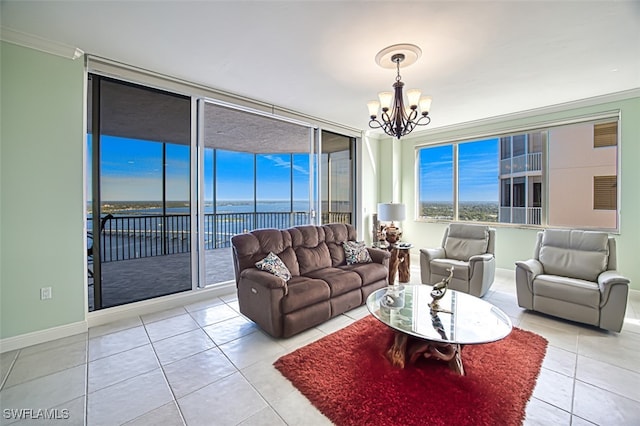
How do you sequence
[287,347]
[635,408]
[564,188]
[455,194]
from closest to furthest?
[635,408] < [287,347] < [564,188] < [455,194]

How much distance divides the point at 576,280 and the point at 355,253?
2560 mm

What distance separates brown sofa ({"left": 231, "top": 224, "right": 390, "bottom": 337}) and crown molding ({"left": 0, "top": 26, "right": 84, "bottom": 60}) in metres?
2.40

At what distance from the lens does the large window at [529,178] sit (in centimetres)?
412

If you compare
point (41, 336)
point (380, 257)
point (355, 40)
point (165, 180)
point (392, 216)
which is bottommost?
point (41, 336)

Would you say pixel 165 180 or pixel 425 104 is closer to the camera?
pixel 425 104

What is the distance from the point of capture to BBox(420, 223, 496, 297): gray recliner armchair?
3.64m

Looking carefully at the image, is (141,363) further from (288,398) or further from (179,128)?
(179,128)

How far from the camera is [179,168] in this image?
12.0ft

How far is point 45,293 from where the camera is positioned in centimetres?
261

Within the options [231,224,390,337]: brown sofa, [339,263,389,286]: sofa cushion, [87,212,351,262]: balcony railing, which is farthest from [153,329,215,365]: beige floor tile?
[339,263,389,286]: sofa cushion

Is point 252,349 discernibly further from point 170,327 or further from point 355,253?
point 355,253

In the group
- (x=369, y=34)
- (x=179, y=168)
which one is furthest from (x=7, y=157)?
(x=369, y=34)

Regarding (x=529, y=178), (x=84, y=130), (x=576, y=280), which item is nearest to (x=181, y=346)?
(x=84, y=130)

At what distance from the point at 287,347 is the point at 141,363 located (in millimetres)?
1216
